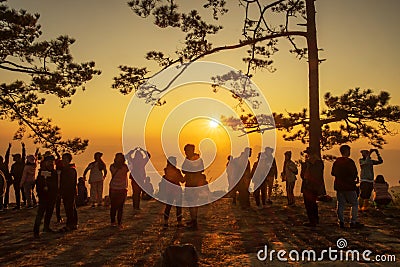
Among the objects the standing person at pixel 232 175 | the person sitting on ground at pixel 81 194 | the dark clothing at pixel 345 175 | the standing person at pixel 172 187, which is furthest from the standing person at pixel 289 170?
the person sitting on ground at pixel 81 194

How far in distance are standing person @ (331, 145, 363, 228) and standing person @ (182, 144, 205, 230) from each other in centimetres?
332

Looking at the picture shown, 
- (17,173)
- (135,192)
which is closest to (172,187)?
(135,192)

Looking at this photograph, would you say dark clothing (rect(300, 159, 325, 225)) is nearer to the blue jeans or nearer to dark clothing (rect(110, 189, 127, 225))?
the blue jeans

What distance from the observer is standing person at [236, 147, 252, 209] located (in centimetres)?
1741

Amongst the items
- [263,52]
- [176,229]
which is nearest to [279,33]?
[263,52]

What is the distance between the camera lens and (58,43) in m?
19.4

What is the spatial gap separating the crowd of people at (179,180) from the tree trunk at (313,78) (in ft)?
7.16

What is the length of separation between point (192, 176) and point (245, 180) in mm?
5034

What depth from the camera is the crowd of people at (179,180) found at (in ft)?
39.1

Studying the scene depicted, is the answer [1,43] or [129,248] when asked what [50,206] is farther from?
[1,43]

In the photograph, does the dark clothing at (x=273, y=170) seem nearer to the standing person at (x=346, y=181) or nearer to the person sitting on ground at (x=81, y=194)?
the standing person at (x=346, y=181)

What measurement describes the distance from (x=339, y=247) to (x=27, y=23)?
554 inches

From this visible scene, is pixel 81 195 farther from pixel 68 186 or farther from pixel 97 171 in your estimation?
pixel 68 186

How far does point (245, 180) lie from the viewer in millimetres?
17438
